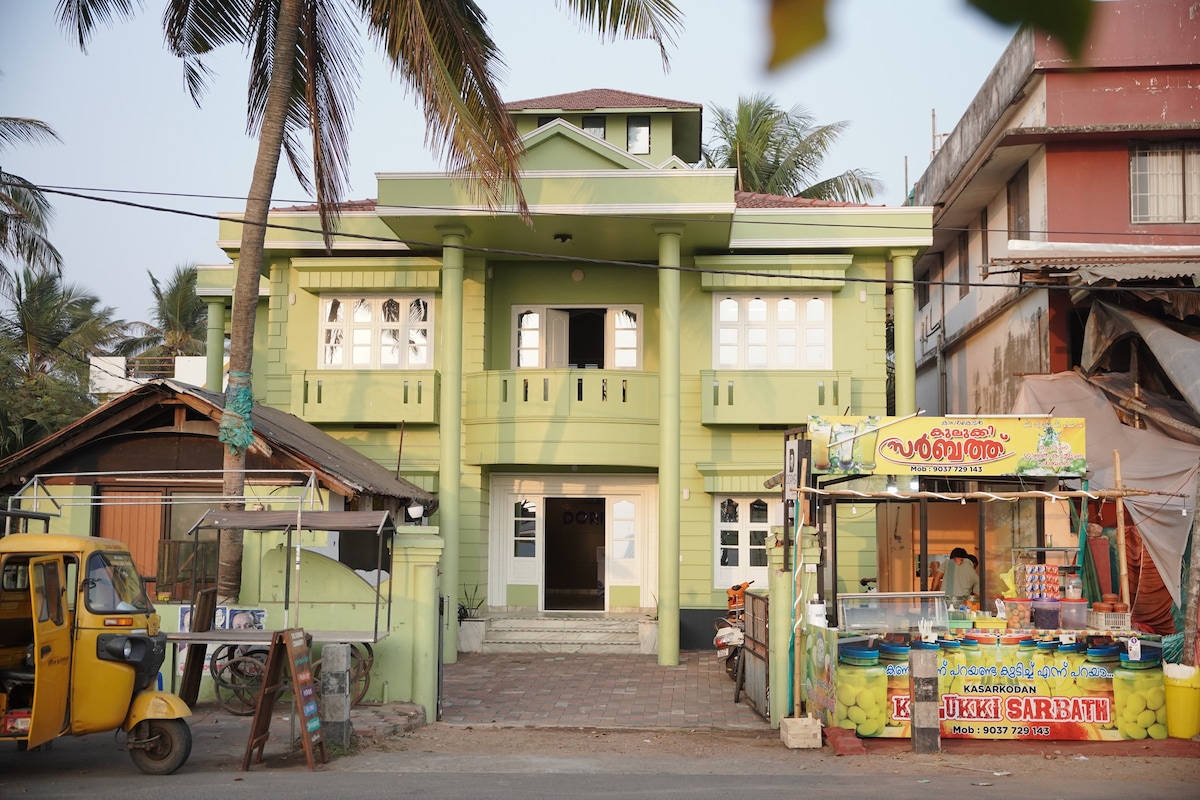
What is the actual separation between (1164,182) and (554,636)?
1190 cm

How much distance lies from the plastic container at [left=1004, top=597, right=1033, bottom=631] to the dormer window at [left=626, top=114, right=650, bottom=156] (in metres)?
12.9

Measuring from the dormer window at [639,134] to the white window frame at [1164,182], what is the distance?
337 inches

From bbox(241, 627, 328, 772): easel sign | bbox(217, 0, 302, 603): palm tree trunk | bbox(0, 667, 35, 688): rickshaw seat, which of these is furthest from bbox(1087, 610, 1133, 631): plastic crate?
bbox(0, 667, 35, 688): rickshaw seat

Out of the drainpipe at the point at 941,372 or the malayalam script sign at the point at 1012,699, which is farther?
the drainpipe at the point at 941,372

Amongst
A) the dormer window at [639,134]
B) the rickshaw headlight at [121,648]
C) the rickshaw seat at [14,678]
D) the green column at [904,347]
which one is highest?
the dormer window at [639,134]

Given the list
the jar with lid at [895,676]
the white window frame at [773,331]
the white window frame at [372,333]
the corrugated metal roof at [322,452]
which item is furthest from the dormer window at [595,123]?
the jar with lid at [895,676]

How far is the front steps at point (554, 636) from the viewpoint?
18.9 meters

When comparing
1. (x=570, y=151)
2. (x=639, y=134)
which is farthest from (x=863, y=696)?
(x=639, y=134)

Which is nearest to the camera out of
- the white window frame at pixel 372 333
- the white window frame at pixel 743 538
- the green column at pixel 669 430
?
the green column at pixel 669 430

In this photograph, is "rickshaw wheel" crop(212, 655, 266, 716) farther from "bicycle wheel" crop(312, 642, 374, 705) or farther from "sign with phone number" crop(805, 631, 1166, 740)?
"sign with phone number" crop(805, 631, 1166, 740)

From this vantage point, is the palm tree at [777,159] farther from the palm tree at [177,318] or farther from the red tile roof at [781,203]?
the palm tree at [177,318]

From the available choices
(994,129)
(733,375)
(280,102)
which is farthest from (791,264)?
(280,102)

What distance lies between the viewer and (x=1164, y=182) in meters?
18.6

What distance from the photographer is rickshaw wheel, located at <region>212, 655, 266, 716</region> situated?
498 inches
